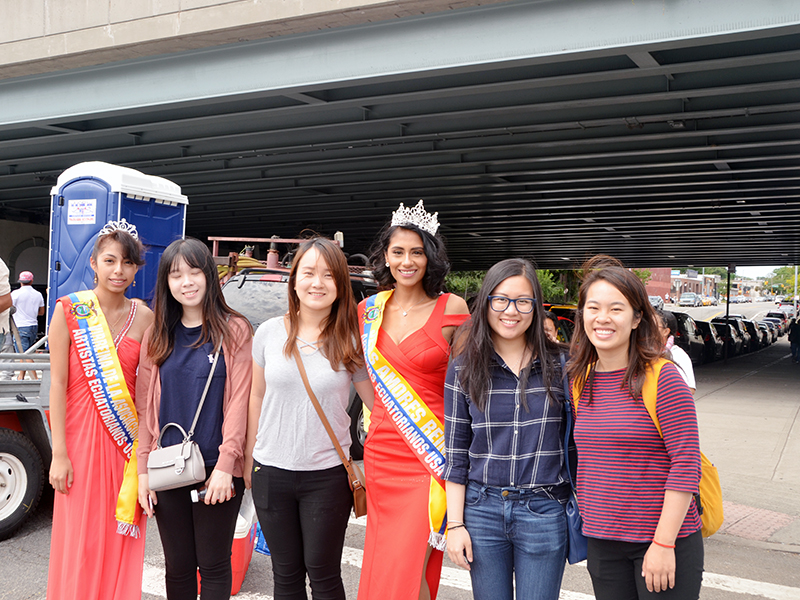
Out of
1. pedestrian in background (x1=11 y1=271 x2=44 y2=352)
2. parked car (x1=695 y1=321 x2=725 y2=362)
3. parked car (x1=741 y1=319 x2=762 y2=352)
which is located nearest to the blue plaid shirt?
pedestrian in background (x1=11 y1=271 x2=44 y2=352)

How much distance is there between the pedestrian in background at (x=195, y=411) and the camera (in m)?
2.94

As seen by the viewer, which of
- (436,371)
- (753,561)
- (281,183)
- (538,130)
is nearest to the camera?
(436,371)

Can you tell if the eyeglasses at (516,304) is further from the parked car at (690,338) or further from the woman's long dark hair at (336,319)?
the parked car at (690,338)

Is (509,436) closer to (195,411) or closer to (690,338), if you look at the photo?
(195,411)

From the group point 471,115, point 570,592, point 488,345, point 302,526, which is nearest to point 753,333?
point 471,115

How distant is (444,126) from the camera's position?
1121cm

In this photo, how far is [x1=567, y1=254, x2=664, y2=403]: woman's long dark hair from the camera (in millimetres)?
2387

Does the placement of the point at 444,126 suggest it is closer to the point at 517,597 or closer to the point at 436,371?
the point at 436,371

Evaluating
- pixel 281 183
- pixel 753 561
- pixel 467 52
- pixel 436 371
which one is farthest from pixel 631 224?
pixel 436 371

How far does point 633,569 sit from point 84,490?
2.45m

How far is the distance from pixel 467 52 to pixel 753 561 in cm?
601

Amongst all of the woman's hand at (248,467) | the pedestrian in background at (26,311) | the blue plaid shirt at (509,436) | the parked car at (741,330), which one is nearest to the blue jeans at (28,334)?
the pedestrian in background at (26,311)

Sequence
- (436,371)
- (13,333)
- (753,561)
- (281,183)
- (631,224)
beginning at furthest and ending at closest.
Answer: (631,224) < (281,183) < (13,333) < (753,561) < (436,371)

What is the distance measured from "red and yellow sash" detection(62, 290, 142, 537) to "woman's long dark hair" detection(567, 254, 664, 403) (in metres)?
2.09
